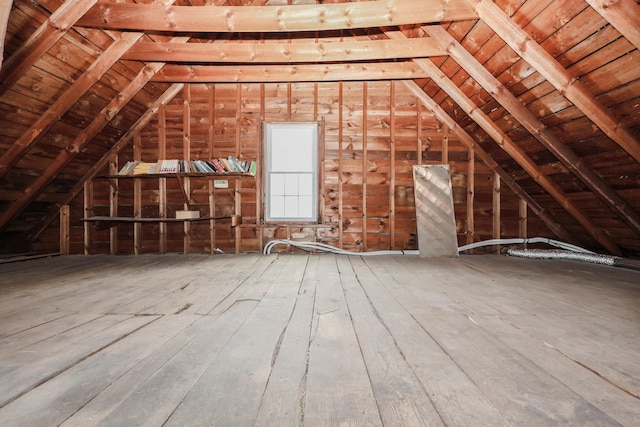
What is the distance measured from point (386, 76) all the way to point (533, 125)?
188 centimetres

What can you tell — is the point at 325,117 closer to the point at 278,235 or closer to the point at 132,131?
the point at 278,235

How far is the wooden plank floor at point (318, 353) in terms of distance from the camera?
2.94 ft

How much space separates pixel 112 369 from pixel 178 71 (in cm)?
406

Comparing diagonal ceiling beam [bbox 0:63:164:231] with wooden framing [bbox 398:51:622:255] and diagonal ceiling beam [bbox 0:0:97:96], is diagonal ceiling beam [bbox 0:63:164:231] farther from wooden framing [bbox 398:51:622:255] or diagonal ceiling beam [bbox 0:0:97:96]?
wooden framing [bbox 398:51:622:255]

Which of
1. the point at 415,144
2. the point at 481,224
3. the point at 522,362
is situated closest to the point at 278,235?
the point at 415,144

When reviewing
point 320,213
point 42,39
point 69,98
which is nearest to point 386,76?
point 320,213

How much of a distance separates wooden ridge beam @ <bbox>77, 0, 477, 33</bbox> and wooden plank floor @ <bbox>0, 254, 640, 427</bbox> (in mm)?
2456

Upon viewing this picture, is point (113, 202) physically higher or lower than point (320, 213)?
higher

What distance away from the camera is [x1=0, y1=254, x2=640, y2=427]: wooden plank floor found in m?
0.90

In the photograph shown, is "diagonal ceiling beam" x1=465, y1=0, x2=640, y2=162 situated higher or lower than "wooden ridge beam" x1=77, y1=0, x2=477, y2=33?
lower

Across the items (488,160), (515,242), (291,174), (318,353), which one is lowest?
(318,353)

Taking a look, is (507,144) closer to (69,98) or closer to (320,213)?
(320,213)

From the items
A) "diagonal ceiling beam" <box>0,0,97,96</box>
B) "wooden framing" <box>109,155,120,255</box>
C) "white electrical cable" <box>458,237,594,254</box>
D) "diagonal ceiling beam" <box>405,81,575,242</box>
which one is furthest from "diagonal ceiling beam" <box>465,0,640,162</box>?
"wooden framing" <box>109,155,120,255</box>

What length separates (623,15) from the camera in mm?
1941
